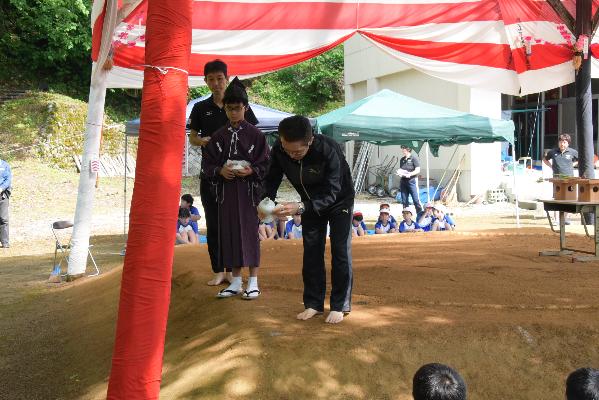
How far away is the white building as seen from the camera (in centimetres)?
1684

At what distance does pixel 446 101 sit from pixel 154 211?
15585mm

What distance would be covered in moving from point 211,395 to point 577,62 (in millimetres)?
7002

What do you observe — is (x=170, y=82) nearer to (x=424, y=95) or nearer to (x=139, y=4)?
(x=139, y=4)

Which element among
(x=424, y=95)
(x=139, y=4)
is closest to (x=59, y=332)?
(x=139, y=4)

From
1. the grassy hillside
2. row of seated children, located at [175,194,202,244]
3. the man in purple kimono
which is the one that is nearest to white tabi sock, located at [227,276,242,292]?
the man in purple kimono

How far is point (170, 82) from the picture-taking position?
10.2 feet

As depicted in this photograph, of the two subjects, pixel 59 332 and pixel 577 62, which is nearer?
pixel 59 332

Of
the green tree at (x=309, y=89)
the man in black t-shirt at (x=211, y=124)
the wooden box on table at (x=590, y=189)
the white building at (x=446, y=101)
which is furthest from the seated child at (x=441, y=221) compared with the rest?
the green tree at (x=309, y=89)

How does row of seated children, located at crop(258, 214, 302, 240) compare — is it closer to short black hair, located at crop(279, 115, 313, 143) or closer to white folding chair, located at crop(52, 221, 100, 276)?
white folding chair, located at crop(52, 221, 100, 276)

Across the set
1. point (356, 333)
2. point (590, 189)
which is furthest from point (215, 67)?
point (590, 189)

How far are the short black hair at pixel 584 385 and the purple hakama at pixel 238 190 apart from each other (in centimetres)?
296

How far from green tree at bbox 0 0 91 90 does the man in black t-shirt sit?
18527 mm

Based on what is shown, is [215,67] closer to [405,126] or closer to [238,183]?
[238,183]

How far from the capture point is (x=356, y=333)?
407 cm
